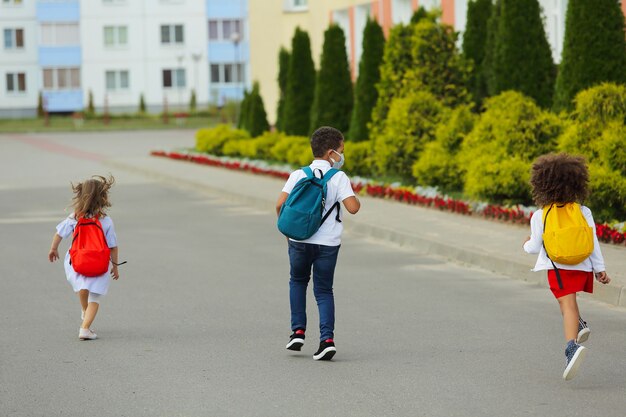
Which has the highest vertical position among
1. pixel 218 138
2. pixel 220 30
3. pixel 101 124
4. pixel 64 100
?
pixel 220 30

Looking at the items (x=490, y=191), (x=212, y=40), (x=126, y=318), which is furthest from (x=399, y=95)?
(x=212, y=40)

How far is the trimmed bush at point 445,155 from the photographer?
756 inches

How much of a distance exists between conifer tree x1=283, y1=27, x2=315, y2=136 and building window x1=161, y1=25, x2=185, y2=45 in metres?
57.0

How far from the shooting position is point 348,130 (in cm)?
2773

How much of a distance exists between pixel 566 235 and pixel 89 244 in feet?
11.4

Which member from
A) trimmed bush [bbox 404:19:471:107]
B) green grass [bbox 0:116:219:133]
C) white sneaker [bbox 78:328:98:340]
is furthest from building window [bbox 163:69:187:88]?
white sneaker [bbox 78:328:98:340]

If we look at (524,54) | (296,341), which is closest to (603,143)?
(524,54)

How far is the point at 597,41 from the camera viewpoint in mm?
17141

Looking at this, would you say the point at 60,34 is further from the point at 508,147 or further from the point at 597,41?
the point at 597,41

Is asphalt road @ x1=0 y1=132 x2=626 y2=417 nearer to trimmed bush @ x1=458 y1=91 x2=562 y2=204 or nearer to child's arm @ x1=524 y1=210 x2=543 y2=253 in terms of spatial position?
child's arm @ x1=524 y1=210 x2=543 y2=253

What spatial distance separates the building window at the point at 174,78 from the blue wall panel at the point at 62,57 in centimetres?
577

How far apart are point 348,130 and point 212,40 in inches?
2400

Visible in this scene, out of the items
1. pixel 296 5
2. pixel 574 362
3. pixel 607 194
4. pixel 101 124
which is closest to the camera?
pixel 574 362

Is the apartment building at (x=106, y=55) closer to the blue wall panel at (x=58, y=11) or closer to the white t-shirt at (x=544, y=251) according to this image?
the blue wall panel at (x=58, y=11)
